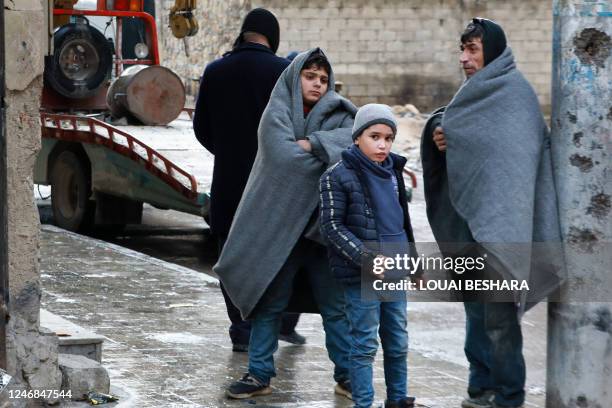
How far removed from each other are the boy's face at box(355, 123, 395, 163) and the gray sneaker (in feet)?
4.07

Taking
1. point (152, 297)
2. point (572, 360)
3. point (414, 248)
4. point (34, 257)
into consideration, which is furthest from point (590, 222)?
point (152, 297)

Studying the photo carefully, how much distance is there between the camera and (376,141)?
19.0 ft

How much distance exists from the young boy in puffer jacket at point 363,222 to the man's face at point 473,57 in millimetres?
441

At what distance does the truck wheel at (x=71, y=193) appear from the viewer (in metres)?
13.6

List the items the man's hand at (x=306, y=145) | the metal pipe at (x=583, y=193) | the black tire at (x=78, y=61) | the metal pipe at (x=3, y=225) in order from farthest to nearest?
the black tire at (x=78, y=61) → the man's hand at (x=306, y=145) → the metal pipe at (x=3, y=225) → the metal pipe at (x=583, y=193)

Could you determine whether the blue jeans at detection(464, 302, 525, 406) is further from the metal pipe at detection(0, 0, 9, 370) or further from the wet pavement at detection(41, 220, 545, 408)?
the metal pipe at detection(0, 0, 9, 370)

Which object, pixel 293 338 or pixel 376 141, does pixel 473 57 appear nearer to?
pixel 376 141

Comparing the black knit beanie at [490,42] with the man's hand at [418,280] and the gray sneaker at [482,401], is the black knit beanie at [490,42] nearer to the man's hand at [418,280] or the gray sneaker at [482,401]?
the man's hand at [418,280]

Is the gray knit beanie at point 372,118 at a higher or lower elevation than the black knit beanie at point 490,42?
lower

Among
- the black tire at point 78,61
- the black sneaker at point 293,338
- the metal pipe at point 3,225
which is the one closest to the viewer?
the metal pipe at point 3,225

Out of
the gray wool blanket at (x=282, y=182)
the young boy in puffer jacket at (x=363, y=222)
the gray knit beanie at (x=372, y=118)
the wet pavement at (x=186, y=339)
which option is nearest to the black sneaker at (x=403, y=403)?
the young boy in puffer jacket at (x=363, y=222)

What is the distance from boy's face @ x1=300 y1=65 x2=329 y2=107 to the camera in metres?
6.33

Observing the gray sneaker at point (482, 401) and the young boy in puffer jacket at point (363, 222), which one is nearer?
the young boy in puffer jacket at point (363, 222)

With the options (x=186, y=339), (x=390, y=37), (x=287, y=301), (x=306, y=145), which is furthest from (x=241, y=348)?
(x=390, y=37)
